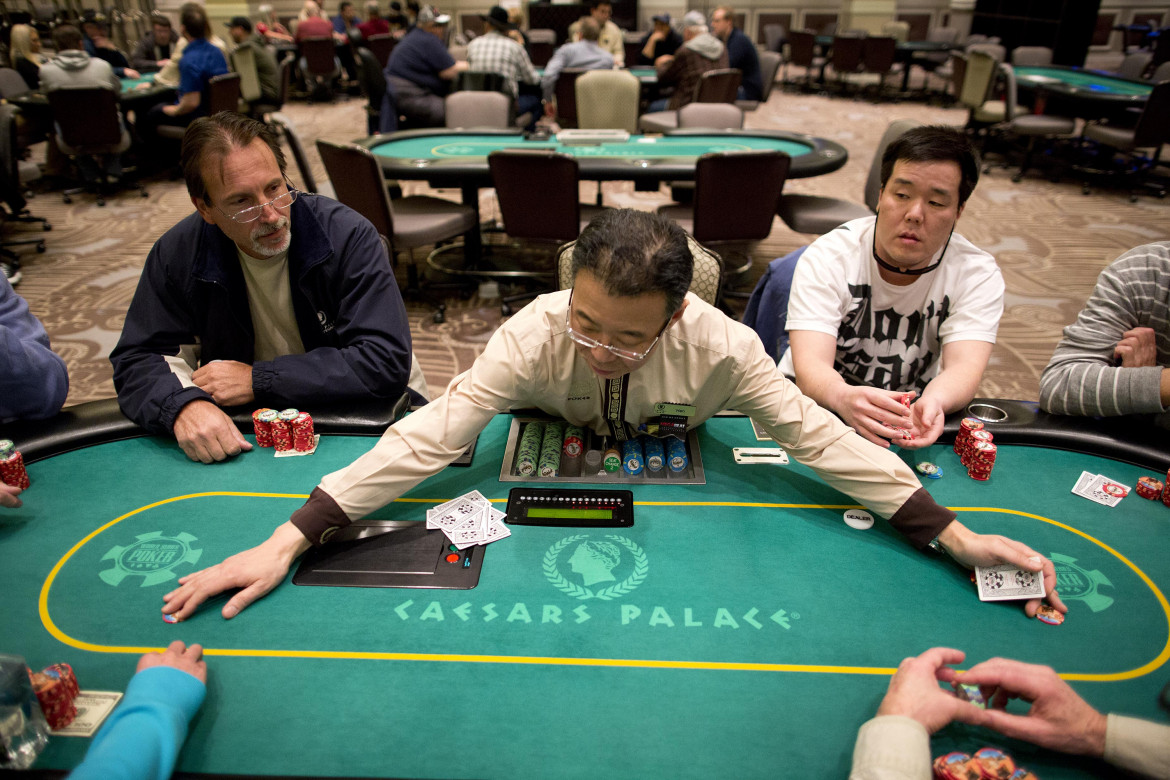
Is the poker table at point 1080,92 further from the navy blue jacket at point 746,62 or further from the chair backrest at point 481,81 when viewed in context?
the chair backrest at point 481,81

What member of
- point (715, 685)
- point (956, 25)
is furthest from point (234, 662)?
point (956, 25)

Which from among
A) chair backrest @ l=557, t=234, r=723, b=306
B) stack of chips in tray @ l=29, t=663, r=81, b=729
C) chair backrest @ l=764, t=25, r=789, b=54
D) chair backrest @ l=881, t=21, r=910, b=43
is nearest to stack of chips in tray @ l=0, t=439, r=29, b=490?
stack of chips in tray @ l=29, t=663, r=81, b=729

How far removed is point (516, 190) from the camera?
3.87 meters

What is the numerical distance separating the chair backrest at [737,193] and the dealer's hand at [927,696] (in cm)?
301

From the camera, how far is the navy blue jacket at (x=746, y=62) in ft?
23.5

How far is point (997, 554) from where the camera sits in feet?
4.19

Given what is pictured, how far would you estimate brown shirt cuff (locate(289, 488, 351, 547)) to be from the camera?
4.36 feet

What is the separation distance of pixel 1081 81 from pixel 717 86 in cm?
407

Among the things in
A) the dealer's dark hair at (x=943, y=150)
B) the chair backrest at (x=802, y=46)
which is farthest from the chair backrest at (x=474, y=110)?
the chair backrest at (x=802, y=46)

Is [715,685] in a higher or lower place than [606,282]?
lower

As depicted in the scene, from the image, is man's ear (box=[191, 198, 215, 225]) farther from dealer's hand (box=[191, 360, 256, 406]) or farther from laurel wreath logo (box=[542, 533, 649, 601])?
laurel wreath logo (box=[542, 533, 649, 601])

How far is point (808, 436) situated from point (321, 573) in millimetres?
1037

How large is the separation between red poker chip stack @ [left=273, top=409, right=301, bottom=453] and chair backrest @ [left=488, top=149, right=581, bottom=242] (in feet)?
8.05

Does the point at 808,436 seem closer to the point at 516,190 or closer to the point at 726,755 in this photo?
the point at 726,755
